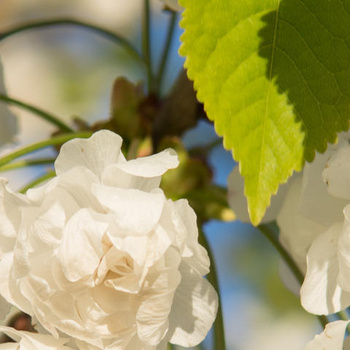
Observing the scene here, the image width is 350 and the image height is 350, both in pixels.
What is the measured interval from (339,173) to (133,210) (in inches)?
7.3

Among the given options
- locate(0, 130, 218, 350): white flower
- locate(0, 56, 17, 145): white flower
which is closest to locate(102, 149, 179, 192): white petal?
locate(0, 130, 218, 350): white flower

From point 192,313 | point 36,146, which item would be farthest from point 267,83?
point 36,146

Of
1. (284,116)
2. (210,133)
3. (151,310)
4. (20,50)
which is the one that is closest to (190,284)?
(151,310)

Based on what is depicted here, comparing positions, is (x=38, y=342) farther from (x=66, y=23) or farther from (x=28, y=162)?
(x=66, y=23)

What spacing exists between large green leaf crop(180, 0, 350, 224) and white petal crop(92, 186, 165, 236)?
0.25 ft

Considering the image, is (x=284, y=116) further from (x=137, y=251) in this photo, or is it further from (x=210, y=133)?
(x=210, y=133)

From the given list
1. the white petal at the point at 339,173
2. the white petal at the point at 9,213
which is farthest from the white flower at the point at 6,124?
the white petal at the point at 339,173

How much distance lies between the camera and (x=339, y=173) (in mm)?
624

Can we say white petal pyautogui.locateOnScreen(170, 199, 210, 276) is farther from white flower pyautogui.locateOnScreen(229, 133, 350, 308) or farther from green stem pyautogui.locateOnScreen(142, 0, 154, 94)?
green stem pyautogui.locateOnScreen(142, 0, 154, 94)

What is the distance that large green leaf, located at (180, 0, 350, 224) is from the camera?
575 millimetres

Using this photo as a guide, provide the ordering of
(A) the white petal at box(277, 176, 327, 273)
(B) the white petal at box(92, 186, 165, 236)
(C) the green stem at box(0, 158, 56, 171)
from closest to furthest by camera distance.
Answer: (B) the white petal at box(92, 186, 165, 236) < (A) the white petal at box(277, 176, 327, 273) < (C) the green stem at box(0, 158, 56, 171)

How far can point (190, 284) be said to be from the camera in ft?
2.03

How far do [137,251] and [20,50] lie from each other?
79.8 inches

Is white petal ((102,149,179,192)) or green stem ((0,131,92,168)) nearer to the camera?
white petal ((102,149,179,192))
